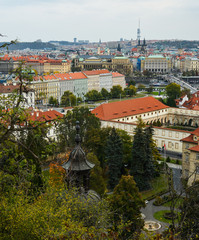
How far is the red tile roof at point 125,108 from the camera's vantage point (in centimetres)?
5312

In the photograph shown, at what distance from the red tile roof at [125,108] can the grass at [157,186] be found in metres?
17.4

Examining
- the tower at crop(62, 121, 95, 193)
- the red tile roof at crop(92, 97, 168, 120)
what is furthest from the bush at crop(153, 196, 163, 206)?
the red tile roof at crop(92, 97, 168, 120)

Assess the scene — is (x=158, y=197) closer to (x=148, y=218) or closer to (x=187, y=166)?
(x=148, y=218)

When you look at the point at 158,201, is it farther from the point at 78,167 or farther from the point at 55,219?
the point at 55,219

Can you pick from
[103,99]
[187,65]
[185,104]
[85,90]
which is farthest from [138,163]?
[187,65]

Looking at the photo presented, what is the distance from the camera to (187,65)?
191500mm

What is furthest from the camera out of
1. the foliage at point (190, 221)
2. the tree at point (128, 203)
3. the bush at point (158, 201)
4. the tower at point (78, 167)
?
the bush at point (158, 201)

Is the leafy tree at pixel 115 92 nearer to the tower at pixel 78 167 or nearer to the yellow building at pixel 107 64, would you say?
the yellow building at pixel 107 64

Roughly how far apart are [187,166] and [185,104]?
127 feet

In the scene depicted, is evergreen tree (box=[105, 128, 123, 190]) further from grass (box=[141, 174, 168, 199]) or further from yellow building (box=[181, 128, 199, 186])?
yellow building (box=[181, 128, 199, 186])

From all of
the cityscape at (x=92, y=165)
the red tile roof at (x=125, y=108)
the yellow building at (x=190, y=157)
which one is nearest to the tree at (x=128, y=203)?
the cityscape at (x=92, y=165)

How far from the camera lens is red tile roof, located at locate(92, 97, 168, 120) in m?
53.1

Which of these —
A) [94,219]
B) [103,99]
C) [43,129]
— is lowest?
[103,99]

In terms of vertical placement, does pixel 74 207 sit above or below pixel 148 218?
above
